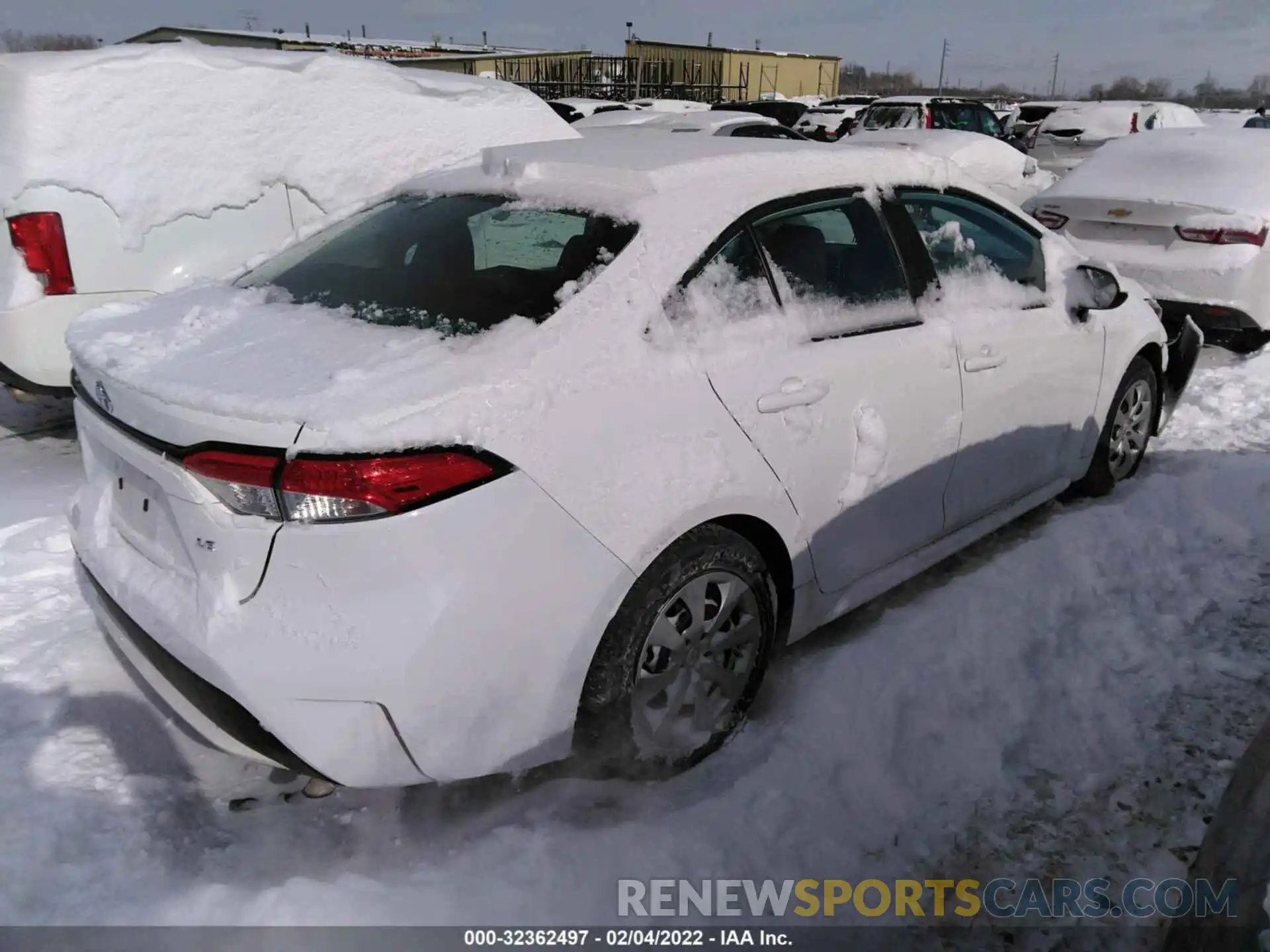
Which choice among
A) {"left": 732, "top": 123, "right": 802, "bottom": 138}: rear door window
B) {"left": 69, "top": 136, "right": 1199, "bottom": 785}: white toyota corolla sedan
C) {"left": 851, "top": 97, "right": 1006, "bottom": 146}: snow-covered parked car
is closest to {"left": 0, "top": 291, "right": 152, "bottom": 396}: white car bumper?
{"left": 69, "top": 136, "right": 1199, "bottom": 785}: white toyota corolla sedan

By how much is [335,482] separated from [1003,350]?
98.8 inches

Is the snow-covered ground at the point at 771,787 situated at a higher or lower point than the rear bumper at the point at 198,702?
lower

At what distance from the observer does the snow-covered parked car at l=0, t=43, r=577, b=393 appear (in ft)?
13.5

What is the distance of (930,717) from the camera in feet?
9.18

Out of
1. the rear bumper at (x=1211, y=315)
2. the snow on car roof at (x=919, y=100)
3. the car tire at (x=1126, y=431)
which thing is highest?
the snow on car roof at (x=919, y=100)

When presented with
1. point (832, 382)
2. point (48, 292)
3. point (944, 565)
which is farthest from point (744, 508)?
point (48, 292)

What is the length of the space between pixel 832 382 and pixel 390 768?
5.29ft

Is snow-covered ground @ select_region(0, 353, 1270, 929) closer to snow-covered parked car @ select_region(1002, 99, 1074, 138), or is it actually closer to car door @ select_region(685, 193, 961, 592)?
car door @ select_region(685, 193, 961, 592)

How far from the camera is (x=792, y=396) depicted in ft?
8.63

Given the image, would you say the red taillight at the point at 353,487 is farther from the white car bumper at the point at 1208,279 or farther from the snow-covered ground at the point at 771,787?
the white car bumper at the point at 1208,279

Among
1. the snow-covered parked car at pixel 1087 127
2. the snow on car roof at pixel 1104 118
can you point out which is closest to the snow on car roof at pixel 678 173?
the snow-covered parked car at pixel 1087 127

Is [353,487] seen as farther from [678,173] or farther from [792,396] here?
[678,173]

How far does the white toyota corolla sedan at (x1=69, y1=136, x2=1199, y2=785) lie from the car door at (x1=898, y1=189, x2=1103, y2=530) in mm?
23

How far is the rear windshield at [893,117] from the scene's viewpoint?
54.9ft
